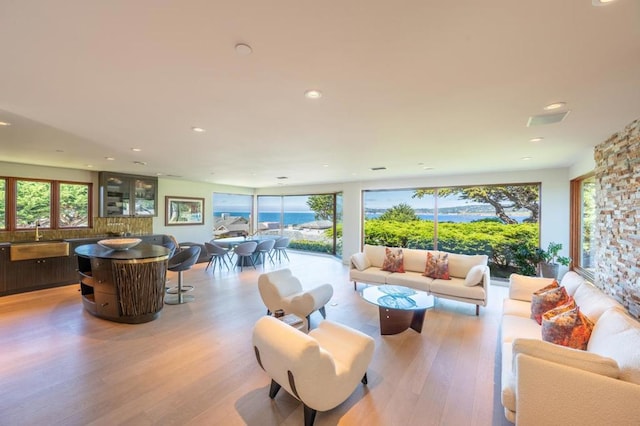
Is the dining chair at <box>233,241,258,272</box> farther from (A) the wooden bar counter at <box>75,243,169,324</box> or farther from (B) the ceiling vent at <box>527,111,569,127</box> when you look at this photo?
(B) the ceiling vent at <box>527,111,569,127</box>

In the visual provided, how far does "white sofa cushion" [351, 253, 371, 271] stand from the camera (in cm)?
541

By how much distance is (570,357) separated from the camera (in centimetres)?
168

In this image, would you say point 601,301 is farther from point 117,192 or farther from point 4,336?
point 117,192

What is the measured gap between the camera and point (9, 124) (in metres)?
2.98

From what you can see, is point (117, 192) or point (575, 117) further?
point (117, 192)

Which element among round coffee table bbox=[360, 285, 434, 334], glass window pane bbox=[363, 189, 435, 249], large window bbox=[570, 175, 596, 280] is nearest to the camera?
round coffee table bbox=[360, 285, 434, 334]

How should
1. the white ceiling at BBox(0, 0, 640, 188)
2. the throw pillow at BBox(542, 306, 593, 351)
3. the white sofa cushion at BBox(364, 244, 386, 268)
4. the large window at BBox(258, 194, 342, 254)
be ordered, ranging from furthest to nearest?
the large window at BBox(258, 194, 342, 254) < the white sofa cushion at BBox(364, 244, 386, 268) < the throw pillow at BBox(542, 306, 593, 351) < the white ceiling at BBox(0, 0, 640, 188)

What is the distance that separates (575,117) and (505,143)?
0.98m

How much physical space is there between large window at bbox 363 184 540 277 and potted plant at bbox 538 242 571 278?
2.19ft

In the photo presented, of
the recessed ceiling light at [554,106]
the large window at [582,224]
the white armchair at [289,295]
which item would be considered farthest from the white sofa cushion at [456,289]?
the recessed ceiling light at [554,106]

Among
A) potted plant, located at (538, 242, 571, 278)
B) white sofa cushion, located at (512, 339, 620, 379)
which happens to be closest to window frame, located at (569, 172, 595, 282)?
potted plant, located at (538, 242, 571, 278)

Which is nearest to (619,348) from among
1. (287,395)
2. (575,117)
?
(575,117)

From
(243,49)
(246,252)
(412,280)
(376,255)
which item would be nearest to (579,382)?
(243,49)

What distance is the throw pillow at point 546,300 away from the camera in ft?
9.55
